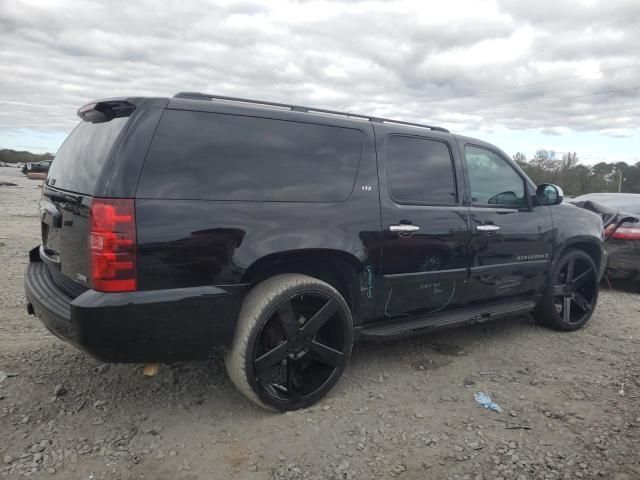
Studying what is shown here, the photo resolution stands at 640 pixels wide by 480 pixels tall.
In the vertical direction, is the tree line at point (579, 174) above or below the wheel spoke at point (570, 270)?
above

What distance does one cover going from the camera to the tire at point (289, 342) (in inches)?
109

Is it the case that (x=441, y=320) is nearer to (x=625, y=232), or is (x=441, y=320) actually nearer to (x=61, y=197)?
(x=61, y=197)

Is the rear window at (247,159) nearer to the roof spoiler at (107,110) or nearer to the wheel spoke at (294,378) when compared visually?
the roof spoiler at (107,110)

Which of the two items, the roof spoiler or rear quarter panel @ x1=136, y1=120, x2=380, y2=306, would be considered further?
the roof spoiler

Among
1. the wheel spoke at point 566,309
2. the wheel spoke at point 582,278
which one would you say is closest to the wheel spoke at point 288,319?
the wheel spoke at point 566,309

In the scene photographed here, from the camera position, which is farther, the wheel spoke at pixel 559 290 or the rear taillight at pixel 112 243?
the wheel spoke at pixel 559 290

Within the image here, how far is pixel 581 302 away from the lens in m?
4.94

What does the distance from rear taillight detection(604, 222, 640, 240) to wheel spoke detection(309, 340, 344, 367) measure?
5102mm

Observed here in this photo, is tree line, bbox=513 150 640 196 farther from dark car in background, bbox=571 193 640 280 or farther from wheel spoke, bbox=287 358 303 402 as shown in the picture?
wheel spoke, bbox=287 358 303 402

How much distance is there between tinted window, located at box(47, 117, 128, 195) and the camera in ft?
8.54

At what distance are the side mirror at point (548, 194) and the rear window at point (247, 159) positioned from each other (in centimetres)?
205

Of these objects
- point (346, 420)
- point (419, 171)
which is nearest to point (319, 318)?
point (346, 420)

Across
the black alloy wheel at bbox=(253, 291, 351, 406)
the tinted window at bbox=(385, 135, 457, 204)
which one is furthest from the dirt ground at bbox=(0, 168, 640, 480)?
the tinted window at bbox=(385, 135, 457, 204)

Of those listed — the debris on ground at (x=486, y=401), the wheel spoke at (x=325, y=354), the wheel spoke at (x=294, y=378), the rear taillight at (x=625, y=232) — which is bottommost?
the debris on ground at (x=486, y=401)
